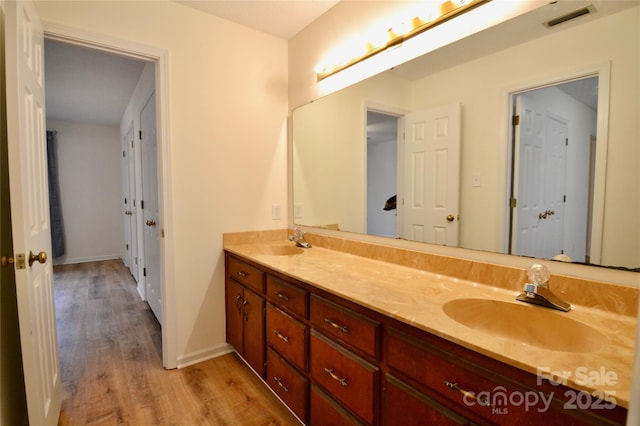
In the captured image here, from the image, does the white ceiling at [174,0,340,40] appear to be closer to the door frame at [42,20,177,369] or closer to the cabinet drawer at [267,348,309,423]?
the door frame at [42,20,177,369]

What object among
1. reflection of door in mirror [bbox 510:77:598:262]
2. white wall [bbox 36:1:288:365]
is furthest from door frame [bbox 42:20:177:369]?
reflection of door in mirror [bbox 510:77:598:262]

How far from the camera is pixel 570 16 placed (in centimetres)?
112

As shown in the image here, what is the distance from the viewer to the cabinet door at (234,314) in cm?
213

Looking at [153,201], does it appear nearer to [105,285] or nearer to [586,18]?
[105,285]

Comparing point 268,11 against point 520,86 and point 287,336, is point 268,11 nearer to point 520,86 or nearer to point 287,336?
point 520,86

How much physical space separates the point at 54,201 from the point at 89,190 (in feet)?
1.76

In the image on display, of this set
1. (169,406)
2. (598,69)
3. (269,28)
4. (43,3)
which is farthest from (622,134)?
(43,3)

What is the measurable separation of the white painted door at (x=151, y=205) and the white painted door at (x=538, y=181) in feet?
8.45

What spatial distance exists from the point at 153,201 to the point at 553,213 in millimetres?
2971

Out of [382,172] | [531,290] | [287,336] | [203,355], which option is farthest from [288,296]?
[203,355]

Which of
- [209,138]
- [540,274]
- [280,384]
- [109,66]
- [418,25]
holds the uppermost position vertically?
[109,66]

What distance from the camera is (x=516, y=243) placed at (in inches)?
50.7

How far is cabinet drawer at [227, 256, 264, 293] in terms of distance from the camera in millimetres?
1864

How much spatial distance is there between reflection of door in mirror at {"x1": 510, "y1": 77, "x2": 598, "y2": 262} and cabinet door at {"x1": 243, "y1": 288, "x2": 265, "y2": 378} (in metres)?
1.38
